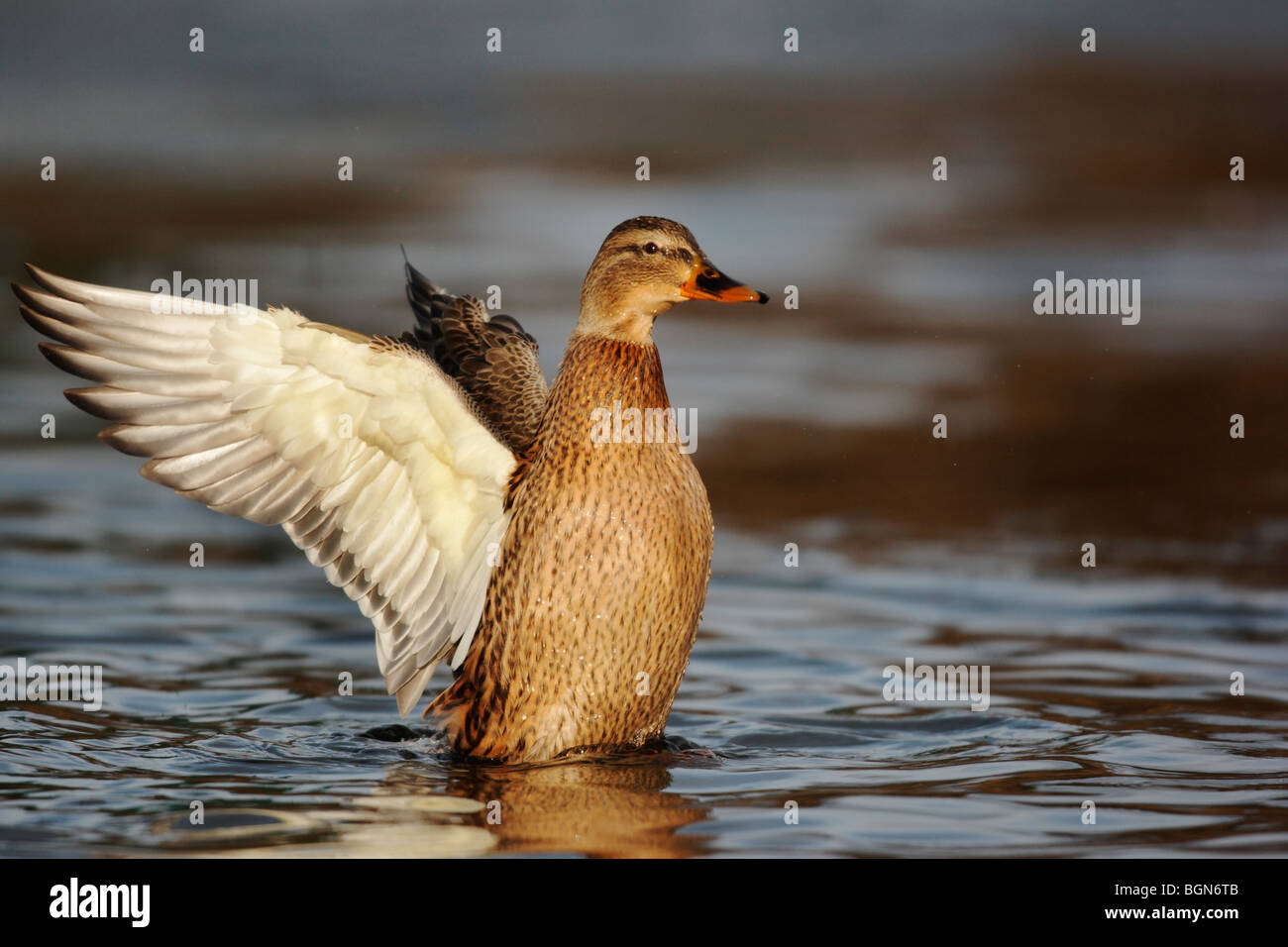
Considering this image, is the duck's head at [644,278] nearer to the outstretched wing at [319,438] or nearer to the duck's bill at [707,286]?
the duck's bill at [707,286]

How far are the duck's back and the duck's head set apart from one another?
10 centimetres

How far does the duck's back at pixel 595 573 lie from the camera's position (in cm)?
779

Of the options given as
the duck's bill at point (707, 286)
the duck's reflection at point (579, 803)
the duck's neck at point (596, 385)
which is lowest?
the duck's reflection at point (579, 803)

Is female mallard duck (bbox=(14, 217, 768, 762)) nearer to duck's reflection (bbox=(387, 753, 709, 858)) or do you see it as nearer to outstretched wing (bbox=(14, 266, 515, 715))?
outstretched wing (bbox=(14, 266, 515, 715))

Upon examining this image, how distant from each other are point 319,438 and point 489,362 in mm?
1347

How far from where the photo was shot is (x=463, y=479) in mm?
7965

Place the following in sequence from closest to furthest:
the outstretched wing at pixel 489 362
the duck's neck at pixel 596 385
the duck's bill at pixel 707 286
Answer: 1. the duck's neck at pixel 596 385
2. the duck's bill at pixel 707 286
3. the outstretched wing at pixel 489 362

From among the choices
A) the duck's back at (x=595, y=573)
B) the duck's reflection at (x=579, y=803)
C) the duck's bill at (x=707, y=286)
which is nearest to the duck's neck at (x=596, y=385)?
the duck's back at (x=595, y=573)

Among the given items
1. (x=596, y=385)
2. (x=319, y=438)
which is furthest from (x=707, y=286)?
(x=319, y=438)

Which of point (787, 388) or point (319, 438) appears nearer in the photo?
point (319, 438)

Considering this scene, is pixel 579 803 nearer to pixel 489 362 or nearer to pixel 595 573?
pixel 595 573

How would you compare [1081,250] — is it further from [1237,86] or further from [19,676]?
[19,676]

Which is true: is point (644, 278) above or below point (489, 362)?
above

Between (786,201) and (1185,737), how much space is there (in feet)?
36.7
